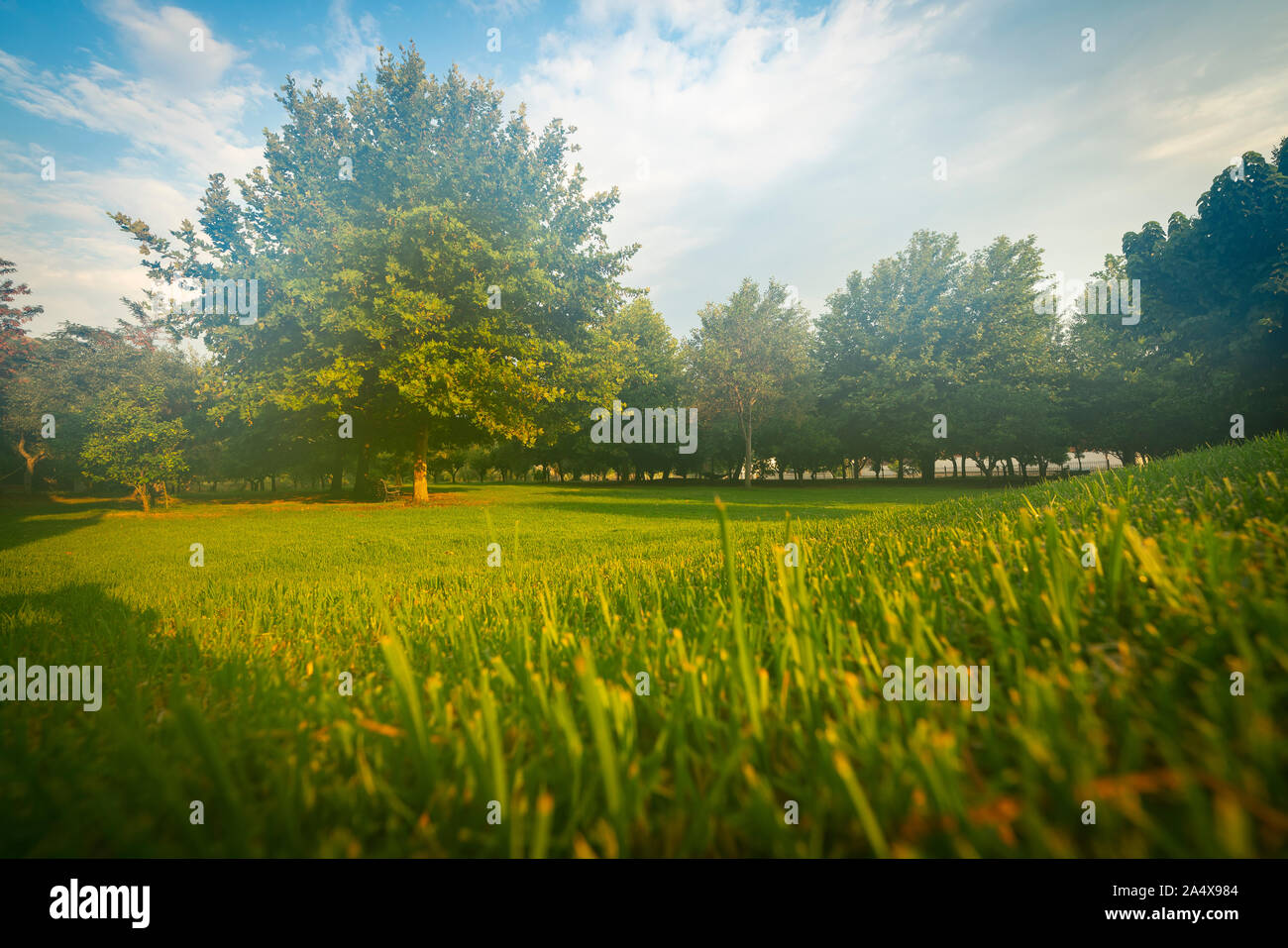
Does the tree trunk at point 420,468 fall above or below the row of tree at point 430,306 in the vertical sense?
below

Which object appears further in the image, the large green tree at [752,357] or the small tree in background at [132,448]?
the large green tree at [752,357]

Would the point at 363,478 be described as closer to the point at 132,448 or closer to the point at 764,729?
the point at 132,448

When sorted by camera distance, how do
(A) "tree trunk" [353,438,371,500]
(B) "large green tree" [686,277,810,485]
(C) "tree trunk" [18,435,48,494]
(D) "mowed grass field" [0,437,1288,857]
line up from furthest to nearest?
(B) "large green tree" [686,277,810,485] < (C) "tree trunk" [18,435,48,494] < (A) "tree trunk" [353,438,371,500] < (D) "mowed grass field" [0,437,1288,857]

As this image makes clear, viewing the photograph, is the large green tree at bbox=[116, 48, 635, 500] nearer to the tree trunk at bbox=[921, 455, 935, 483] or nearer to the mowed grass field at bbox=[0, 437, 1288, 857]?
the mowed grass field at bbox=[0, 437, 1288, 857]

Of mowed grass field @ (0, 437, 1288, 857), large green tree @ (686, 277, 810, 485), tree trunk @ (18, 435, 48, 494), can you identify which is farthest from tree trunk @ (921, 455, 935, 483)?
tree trunk @ (18, 435, 48, 494)

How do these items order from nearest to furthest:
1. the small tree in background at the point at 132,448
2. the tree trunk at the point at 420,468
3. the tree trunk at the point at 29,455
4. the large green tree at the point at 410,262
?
the large green tree at the point at 410,262, the small tree in background at the point at 132,448, the tree trunk at the point at 420,468, the tree trunk at the point at 29,455

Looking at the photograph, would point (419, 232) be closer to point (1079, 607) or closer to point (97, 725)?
point (97, 725)

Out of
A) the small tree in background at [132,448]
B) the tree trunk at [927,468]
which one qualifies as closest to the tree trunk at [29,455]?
the small tree in background at [132,448]

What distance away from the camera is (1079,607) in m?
1.46

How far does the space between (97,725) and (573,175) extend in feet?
83.2

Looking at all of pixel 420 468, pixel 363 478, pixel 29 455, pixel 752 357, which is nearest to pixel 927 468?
pixel 752 357

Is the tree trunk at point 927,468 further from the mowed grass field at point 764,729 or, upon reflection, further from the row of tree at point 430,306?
the mowed grass field at point 764,729

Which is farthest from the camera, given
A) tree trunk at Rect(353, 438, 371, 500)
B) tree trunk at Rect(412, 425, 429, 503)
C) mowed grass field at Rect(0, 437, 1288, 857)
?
tree trunk at Rect(353, 438, 371, 500)
